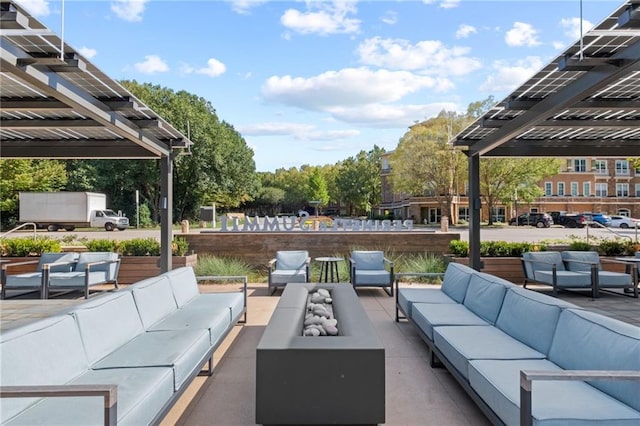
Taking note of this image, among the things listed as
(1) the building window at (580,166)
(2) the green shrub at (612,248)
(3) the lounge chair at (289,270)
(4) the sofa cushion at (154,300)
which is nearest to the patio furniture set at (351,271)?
(3) the lounge chair at (289,270)

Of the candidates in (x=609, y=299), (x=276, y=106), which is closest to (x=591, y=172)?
(x=276, y=106)

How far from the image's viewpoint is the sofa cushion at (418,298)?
4.80m

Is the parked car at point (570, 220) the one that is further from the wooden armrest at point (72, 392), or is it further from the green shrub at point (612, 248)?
the wooden armrest at point (72, 392)

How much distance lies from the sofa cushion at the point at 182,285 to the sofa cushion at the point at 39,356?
6.19 feet

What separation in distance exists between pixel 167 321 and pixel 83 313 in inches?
45.1

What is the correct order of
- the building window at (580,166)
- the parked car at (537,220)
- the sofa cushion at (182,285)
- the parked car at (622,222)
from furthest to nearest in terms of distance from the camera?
the building window at (580,166)
the parked car at (622,222)
the parked car at (537,220)
the sofa cushion at (182,285)

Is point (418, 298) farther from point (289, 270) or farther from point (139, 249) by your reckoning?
point (139, 249)

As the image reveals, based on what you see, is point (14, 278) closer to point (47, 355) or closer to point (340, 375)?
point (47, 355)

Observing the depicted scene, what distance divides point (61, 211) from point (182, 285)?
77.0ft

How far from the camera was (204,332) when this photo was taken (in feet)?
11.3

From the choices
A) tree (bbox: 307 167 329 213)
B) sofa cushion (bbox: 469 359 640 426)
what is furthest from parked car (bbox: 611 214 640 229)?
sofa cushion (bbox: 469 359 640 426)

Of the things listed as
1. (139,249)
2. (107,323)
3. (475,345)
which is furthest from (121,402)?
(139,249)

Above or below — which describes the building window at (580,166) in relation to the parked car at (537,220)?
above

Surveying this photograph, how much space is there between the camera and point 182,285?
484cm
